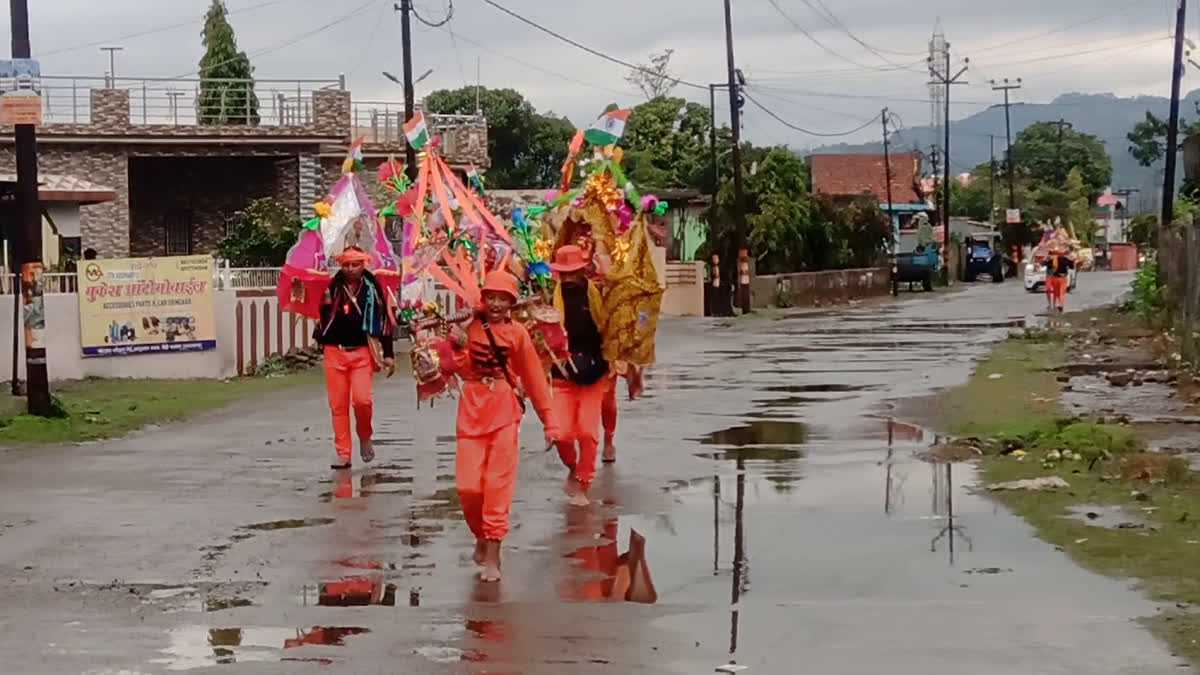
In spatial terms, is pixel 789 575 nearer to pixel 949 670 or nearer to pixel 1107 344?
pixel 949 670

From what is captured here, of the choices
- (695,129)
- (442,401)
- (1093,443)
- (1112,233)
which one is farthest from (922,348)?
(1112,233)

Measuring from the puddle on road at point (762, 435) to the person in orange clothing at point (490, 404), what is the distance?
611 cm

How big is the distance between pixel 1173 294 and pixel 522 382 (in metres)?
19.2

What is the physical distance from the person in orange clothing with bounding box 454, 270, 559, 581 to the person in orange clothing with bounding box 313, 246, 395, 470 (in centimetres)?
437

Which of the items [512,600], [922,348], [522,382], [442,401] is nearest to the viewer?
[512,600]

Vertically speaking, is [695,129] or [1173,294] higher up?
[695,129]

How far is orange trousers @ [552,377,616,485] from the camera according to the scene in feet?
Result: 40.9

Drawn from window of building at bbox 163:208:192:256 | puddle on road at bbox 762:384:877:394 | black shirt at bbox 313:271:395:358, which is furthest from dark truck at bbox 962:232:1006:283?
black shirt at bbox 313:271:395:358

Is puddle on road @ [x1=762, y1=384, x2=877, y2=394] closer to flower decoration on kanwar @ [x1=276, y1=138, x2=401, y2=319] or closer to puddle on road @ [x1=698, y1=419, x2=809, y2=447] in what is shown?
puddle on road @ [x1=698, y1=419, x2=809, y2=447]

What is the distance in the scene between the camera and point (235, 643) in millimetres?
7969

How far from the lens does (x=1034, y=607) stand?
844 centimetres

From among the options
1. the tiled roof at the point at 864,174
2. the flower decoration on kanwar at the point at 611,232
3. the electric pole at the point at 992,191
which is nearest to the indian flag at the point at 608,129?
the flower decoration on kanwar at the point at 611,232

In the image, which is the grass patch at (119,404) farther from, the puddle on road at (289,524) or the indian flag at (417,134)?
the puddle on road at (289,524)

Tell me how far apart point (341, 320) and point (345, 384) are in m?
0.54
